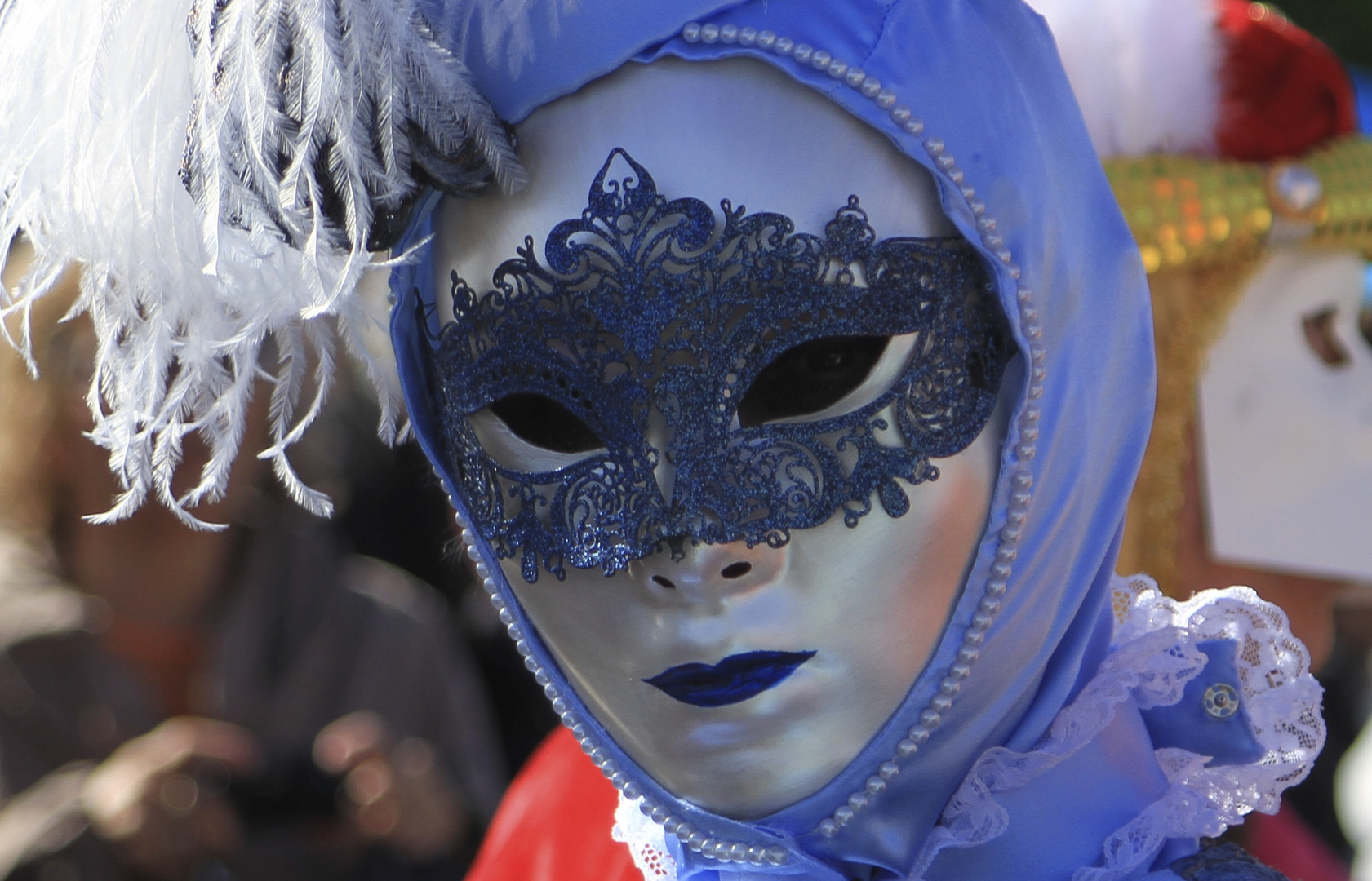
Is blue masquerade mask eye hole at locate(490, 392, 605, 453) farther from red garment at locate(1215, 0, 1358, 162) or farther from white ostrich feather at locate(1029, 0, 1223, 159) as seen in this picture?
red garment at locate(1215, 0, 1358, 162)

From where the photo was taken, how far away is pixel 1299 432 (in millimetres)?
2039

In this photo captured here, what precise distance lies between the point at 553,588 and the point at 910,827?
38cm

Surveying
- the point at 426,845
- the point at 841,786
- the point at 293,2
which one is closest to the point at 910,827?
the point at 841,786

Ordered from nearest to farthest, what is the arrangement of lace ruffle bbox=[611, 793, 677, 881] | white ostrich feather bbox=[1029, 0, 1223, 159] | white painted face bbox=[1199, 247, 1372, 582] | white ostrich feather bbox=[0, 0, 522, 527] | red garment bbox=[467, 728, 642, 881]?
1. white ostrich feather bbox=[0, 0, 522, 527]
2. lace ruffle bbox=[611, 793, 677, 881]
3. red garment bbox=[467, 728, 642, 881]
4. white ostrich feather bbox=[1029, 0, 1223, 159]
5. white painted face bbox=[1199, 247, 1372, 582]

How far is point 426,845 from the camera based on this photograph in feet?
6.82

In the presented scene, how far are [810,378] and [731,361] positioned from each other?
0.07 m

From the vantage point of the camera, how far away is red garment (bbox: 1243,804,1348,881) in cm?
196

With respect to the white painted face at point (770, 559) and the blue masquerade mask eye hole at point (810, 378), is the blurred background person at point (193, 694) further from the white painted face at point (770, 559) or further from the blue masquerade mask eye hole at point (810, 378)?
the blue masquerade mask eye hole at point (810, 378)

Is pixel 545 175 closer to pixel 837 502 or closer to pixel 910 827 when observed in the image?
pixel 837 502

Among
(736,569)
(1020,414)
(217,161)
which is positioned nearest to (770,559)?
(736,569)

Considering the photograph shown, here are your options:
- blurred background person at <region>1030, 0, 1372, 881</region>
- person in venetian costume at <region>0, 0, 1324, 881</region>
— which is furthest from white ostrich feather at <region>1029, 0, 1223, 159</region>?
person in venetian costume at <region>0, 0, 1324, 881</region>

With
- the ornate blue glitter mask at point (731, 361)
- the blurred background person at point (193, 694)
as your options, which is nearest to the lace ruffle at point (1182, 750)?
the ornate blue glitter mask at point (731, 361)

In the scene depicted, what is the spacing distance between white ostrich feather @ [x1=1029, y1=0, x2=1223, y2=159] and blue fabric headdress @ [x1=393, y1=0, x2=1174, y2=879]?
2.00ft

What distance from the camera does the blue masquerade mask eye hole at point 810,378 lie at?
1.19m
